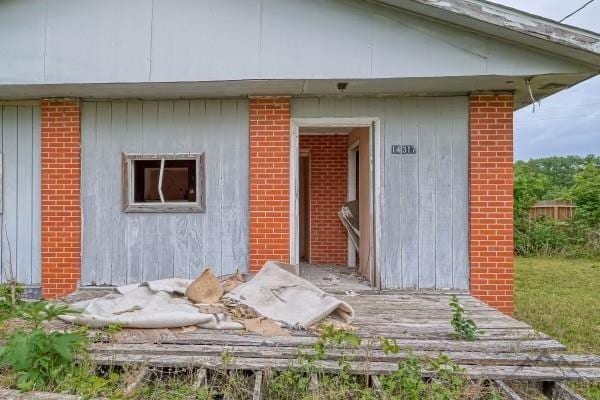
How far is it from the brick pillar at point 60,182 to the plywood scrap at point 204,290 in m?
2.15

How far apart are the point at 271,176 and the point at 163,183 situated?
4.60ft

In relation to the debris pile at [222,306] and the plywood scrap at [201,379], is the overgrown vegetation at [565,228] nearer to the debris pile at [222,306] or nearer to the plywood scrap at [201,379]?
the debris pile at [222,306]

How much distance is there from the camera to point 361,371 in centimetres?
289

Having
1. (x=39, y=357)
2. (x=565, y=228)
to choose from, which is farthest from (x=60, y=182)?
(x=565, y=228)

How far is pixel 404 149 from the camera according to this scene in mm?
5203

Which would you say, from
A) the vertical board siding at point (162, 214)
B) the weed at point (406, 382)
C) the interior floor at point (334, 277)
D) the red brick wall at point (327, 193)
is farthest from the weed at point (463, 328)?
the red brick wall at point (327, 193)

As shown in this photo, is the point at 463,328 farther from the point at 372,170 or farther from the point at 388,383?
the point at 372,170

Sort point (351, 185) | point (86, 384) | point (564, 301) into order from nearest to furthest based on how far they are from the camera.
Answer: point (86, 384)
point (564, 301)
point (351, 185)

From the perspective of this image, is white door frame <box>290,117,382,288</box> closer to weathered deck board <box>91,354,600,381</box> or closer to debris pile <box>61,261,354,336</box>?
debris pile <box>61,261,354,336</box>

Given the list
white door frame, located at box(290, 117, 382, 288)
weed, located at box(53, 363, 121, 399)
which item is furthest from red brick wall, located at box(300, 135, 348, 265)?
weed, located at box(53, 363, 121, 399)

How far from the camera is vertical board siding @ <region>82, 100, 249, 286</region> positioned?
5277mm

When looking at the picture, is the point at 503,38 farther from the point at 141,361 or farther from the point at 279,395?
the point at 141,361

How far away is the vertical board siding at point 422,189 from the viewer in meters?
5.15

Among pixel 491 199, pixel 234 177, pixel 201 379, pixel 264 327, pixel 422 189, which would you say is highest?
pixel 234 177
